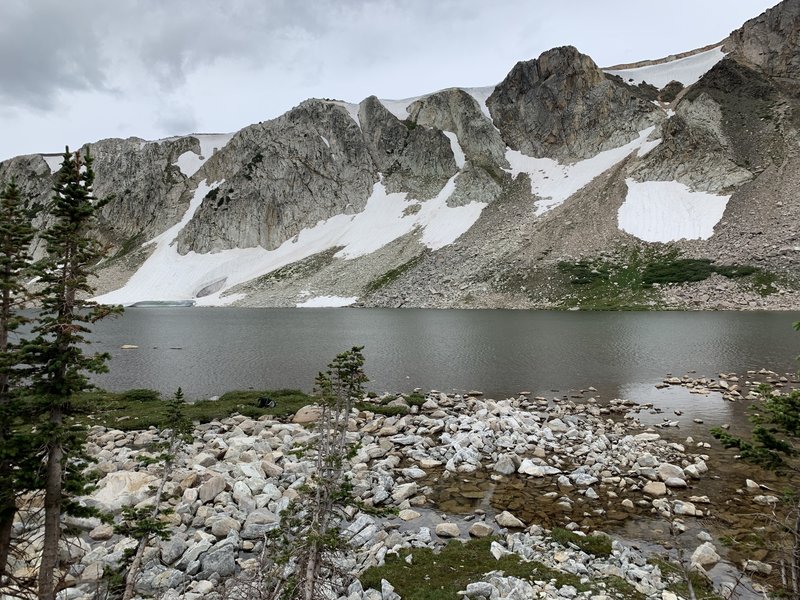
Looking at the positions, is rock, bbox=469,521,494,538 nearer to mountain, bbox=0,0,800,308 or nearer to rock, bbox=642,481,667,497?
rock, bbox=642,481,667,497

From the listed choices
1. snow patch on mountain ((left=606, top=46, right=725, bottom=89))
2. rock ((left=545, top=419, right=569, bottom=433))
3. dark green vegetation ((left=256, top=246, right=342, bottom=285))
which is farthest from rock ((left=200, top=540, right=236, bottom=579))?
snow patch on mountain ((left=606, top=46, right=725, bottom=89))

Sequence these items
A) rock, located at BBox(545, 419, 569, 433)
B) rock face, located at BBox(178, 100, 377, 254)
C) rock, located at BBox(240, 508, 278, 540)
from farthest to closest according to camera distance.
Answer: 1. rock face, located at BBox(178, 100, 377, 254)
2. rock, located at BBox(545, 419, 569, 433)
3. rock, located at BBox(240, 508, 278, 540)

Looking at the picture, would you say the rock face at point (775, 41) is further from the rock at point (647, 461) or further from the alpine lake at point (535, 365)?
the rock at point (647, 461)

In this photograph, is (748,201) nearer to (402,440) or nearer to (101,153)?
(402,440)

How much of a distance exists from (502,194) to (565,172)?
57.1ft

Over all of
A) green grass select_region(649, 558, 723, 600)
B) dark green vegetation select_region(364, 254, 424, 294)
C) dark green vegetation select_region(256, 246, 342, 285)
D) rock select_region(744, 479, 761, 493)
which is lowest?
→ rock select_region(744, 479, 761, 493)

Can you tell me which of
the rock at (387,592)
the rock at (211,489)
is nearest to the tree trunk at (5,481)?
the rock at (211,489)

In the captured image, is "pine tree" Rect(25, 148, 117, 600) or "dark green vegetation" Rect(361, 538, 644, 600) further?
"dark green vegetation" Rect(361, 538, 644, 600)

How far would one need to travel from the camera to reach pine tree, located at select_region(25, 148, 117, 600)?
7.72 metres

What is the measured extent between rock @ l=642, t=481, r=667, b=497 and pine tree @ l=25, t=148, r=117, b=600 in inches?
603

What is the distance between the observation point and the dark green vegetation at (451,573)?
905 cm

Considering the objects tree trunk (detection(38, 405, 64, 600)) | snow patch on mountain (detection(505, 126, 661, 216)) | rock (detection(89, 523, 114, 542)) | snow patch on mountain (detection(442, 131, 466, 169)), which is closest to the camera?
tree trunk (detection(38, 405, 64, 600))

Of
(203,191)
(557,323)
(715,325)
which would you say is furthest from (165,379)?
(203,191)

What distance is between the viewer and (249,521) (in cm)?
1233
